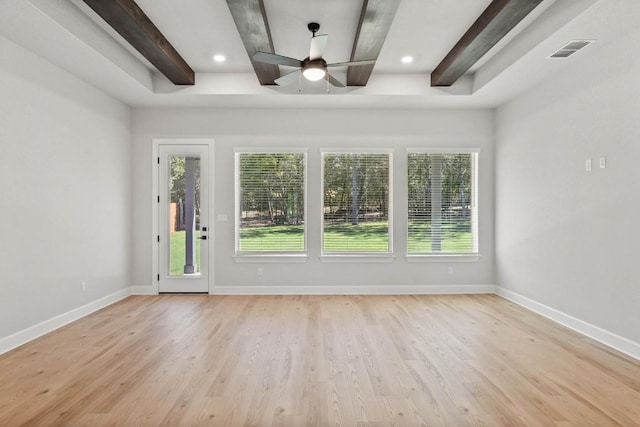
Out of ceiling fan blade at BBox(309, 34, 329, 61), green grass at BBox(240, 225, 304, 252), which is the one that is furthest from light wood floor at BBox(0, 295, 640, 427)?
ceiling fan blade at BBox(309, 34, 329, 61)

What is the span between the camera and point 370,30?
3.60 metres

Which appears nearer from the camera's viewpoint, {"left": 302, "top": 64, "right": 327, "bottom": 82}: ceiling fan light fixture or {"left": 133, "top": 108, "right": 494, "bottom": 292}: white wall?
{"left": 302, "top": 64, "right": 327, "bottom": 82}: ceiling fan light fixture

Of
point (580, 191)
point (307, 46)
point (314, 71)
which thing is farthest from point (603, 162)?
point (307, 46)

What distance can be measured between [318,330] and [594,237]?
3.22m

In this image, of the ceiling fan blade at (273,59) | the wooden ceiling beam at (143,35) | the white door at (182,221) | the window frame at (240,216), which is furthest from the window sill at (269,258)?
the ceiling fan blade at (273,59)

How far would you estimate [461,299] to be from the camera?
17.8 ft

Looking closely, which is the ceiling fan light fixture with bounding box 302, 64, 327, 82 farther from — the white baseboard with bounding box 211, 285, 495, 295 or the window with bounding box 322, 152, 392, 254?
the white baseboard with bounding box 211, 285, 495, 295

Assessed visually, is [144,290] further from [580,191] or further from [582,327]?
[580,191]

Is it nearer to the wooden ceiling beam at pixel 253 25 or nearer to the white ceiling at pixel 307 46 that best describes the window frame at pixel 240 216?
the white ceiling at pixel 307 46

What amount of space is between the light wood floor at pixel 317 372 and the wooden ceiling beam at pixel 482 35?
3214 mm

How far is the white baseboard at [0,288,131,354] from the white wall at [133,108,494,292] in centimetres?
71

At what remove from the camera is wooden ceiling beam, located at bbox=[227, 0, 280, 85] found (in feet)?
10.4

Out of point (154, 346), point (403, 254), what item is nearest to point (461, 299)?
point (403, 254)

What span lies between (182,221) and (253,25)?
3426mm
